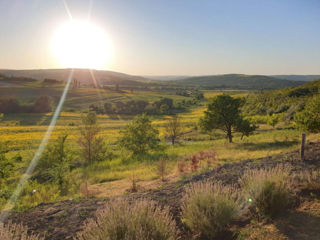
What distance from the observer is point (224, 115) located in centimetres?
2670

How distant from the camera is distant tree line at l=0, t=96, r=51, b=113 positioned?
69.1 m

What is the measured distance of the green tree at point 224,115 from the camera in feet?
85.2

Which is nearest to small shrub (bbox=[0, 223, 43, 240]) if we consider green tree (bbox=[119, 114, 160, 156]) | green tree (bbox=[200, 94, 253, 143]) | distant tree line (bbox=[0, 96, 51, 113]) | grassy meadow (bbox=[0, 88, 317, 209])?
grassy meadow (bbox=[0, 88, 317, 209])

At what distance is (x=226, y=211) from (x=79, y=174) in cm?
1626

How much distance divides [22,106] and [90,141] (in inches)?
2520

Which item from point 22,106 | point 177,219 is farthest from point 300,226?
point 22,106

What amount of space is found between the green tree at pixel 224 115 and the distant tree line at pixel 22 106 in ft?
214

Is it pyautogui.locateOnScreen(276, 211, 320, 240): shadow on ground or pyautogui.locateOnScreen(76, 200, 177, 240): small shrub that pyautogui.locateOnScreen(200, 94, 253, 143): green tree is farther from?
pyautogui.locateOnScreen(76, 200, 177, 240): small shrub

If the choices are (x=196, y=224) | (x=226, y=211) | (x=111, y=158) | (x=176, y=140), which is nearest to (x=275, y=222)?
(x=226, y=211)

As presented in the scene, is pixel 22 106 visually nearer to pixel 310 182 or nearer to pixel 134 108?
pixel 134 108

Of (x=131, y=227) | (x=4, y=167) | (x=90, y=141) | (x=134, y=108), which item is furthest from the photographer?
(x=134, y=108)

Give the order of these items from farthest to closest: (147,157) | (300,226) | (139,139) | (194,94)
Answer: (194,94), (139,139), (147,157), (300,226)

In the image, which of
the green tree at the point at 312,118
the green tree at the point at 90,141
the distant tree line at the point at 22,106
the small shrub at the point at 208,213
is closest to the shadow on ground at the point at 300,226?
the small shrub at the point at 208,213

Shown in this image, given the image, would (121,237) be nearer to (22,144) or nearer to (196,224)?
(196,224)
